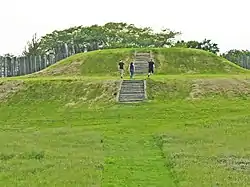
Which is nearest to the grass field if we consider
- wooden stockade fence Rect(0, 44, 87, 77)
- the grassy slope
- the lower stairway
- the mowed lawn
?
the mowed lawn

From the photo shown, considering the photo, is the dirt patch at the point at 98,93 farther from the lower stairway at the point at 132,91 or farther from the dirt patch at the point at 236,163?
the dirt patch at the point at 236,163

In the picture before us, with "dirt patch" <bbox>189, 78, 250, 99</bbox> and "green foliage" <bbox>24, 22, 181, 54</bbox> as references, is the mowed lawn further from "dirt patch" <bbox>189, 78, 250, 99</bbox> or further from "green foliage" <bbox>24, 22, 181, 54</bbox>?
"green foliage" <bbox>24, 22, 181, 54</bbox>

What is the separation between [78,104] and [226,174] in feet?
84.5

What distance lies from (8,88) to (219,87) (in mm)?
16712

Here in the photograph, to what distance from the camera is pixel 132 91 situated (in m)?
43.4

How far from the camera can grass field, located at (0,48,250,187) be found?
17.0 meters

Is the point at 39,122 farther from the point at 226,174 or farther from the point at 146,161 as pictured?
the point at 226,174

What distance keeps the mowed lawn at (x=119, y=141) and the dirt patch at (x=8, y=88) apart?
84cm

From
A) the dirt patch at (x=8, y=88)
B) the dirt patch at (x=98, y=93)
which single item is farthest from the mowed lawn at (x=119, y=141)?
the dirt patch at (x=8, y=88)

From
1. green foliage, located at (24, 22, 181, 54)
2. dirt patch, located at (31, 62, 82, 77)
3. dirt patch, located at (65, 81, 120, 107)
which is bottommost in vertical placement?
dirt patch, located at (65, 81, 120, 107)

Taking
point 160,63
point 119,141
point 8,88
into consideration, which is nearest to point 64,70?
point 160,63

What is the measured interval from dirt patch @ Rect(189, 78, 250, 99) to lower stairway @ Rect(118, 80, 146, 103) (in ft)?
12.0

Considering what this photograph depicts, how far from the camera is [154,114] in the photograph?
36688 mm

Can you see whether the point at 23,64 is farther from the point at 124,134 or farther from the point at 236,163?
the point at 236,163
